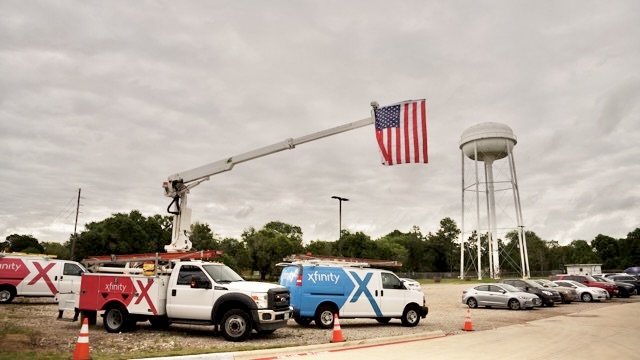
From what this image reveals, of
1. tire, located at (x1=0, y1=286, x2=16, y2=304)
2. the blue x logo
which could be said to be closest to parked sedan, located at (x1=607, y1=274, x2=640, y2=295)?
the blue x logo

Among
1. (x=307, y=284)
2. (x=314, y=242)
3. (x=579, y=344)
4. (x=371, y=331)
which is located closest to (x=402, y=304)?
(x=371, y=331)

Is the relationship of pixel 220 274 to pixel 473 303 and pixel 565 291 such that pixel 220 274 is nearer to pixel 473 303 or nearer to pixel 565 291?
→ pixel 473 303

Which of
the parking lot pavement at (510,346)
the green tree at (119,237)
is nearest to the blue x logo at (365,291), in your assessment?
the parking lot pavement at (510,346)

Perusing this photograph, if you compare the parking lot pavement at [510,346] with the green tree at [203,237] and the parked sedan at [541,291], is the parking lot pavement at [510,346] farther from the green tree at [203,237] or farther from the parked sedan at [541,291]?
the green tree at [203,237]

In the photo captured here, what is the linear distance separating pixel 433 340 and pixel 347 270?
4.12m

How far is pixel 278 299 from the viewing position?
1341 cm

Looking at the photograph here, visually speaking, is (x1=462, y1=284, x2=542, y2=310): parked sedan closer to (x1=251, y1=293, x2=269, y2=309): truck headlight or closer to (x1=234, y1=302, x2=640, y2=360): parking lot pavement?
(x1=234, y1=302, x2=640, y2=360): parking lot pavement

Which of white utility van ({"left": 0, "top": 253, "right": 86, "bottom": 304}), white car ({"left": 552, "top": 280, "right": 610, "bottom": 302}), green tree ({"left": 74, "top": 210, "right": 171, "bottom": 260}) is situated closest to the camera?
white utility van ({"left": 0, "top": 253, "right": 86, "bottom": 304})

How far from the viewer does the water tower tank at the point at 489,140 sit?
61.9 metres

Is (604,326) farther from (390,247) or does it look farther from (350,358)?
(390,247)

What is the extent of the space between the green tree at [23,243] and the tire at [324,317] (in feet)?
359

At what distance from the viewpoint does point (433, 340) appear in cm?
1370

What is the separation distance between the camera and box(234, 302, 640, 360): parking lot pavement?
35.6 ft

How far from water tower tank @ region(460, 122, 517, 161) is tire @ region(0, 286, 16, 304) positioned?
2107 inches
